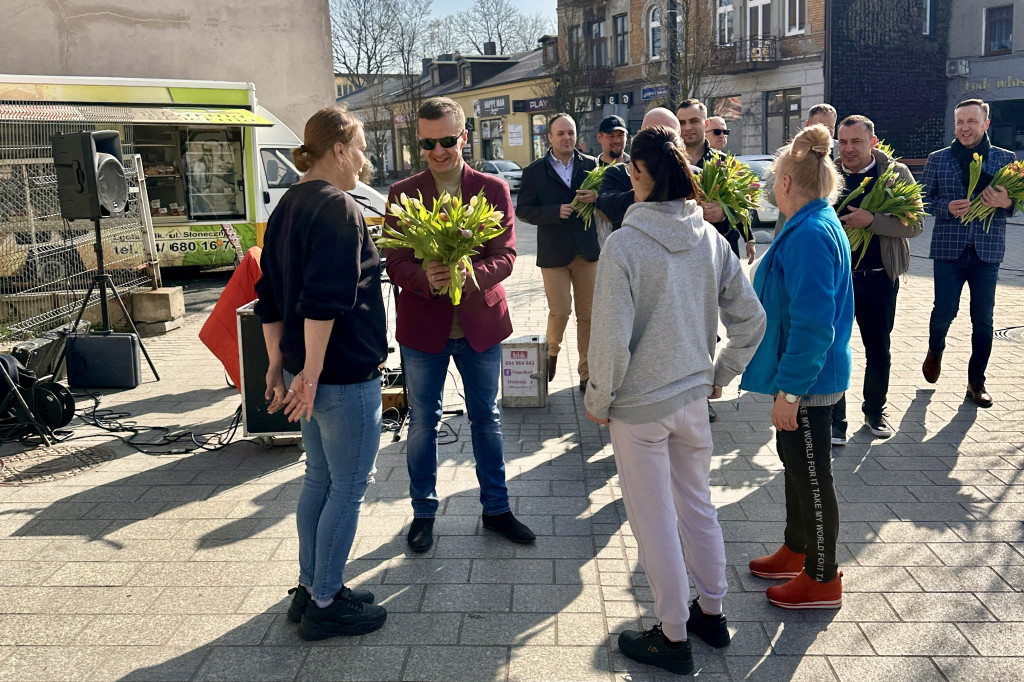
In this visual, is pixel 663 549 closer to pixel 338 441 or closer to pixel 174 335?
pixel 338 441

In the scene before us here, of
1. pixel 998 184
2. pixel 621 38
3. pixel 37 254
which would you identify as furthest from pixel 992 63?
pixel 37 254

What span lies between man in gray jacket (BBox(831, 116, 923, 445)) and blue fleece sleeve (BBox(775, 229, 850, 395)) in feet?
7.80

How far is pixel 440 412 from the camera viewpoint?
4.48 meters

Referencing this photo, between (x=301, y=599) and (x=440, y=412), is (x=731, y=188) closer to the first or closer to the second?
(x=440, y=412)

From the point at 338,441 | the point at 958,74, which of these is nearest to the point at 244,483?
the point at 338,441

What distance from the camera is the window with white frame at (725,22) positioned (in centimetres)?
3544

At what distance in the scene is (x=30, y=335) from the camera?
8352 millimetres

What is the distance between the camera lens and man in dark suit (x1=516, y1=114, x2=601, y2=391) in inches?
267

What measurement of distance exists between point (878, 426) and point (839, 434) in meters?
0.43

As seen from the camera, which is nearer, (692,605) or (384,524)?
(692,605)

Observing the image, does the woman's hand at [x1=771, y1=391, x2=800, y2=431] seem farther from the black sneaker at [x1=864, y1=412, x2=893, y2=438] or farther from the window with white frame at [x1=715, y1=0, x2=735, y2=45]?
the window with white frame at [x1=715, y1=0, x2=735, y2=45]

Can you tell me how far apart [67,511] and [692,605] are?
3.47 meters

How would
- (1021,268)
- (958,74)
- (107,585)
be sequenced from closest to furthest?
(107,585) → (1021,268) → (958,74)

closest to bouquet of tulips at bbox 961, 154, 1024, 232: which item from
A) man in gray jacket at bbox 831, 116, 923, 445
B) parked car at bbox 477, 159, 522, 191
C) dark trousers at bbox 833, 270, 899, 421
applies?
man in gray jacket at bbox 831, 116, 923, 445
